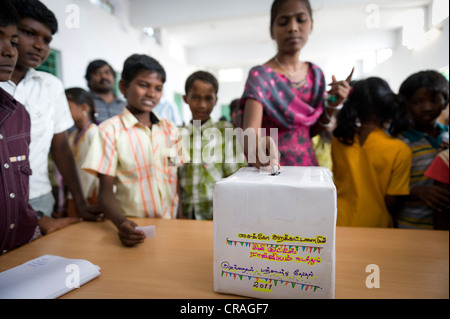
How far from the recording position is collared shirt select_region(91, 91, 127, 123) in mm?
891

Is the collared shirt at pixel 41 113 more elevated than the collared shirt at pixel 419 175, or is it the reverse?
the collared shirt at pixel 41 113

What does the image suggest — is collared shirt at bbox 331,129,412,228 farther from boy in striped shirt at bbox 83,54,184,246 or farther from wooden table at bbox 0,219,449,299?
boy in striped shirt at bbox 83,54,184,246

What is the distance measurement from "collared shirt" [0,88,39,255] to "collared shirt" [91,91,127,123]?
0.36m

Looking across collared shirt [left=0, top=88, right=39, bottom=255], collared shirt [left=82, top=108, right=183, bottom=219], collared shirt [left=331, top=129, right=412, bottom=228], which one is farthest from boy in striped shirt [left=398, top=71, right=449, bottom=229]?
collared shirt [left=0, top=88, right=39, bottom=255]

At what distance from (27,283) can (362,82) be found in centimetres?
101

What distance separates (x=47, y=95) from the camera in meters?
0.57

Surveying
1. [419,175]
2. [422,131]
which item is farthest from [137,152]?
[422,131]

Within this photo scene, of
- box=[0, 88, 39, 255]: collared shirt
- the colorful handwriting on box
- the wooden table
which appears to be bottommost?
the wooden table

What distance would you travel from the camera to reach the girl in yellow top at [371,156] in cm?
72

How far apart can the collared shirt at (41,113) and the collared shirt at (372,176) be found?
69cm

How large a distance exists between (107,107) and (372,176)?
917 millimetres

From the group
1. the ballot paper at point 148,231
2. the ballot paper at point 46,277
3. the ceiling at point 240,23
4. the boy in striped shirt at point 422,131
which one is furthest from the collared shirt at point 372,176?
the ballot paper at point 46,277

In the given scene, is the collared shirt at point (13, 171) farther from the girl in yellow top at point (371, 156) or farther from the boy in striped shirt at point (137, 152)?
the girl in yellow top at point (371, 156)

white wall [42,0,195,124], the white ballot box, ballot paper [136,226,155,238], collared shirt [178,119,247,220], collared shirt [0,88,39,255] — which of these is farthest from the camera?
collared shirt [178,119,247,220]
